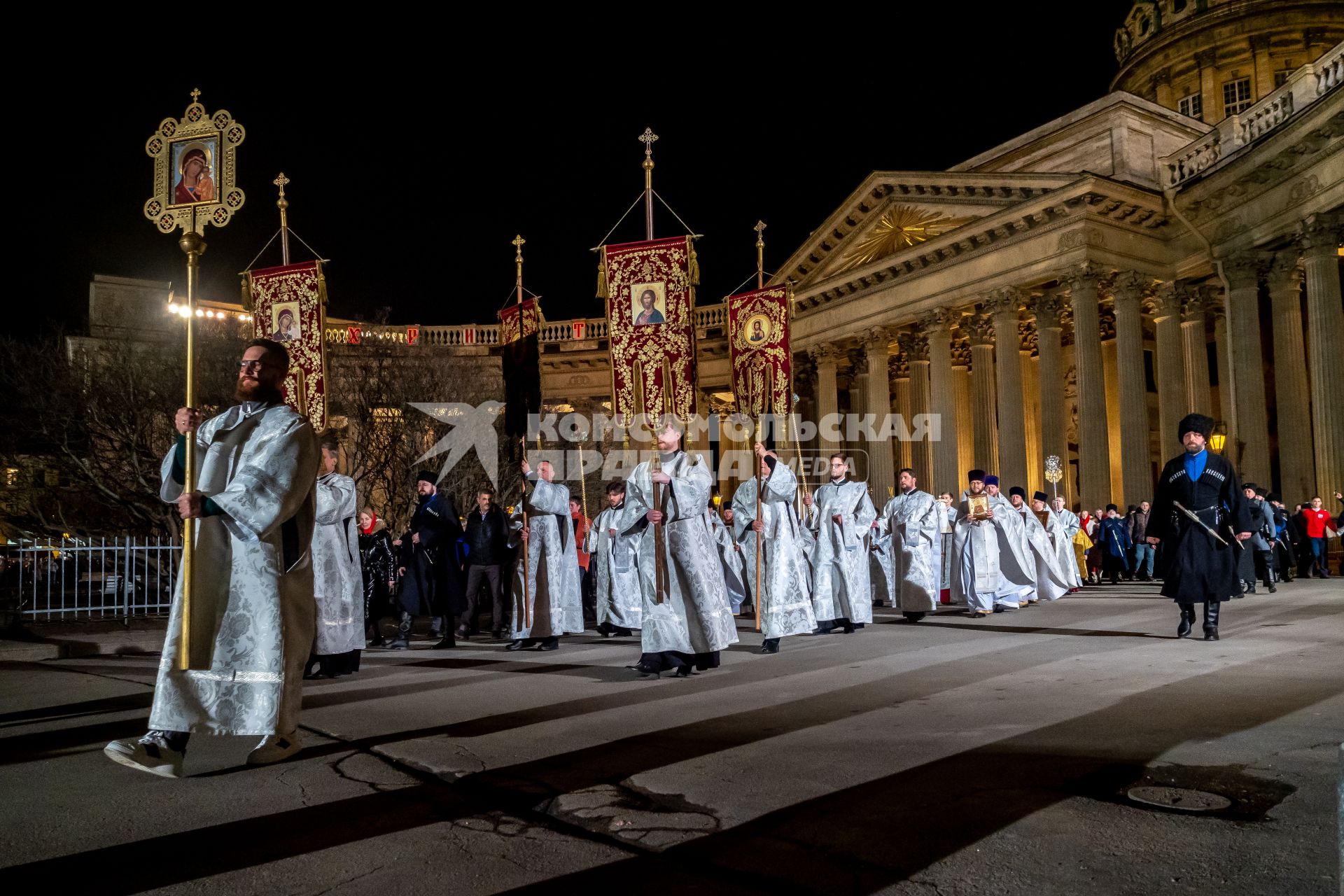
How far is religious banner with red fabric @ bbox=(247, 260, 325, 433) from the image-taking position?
1838cm

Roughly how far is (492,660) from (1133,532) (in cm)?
1895

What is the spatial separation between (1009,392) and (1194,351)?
5.53 meters

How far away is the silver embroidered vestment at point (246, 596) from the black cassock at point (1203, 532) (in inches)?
319

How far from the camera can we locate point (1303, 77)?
24.3 m

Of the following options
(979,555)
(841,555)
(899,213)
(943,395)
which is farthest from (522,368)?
(899,213)

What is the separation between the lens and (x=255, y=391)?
5391 mm

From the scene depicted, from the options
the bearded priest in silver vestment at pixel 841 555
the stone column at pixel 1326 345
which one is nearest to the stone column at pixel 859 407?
the stone column at pixel 1326 345

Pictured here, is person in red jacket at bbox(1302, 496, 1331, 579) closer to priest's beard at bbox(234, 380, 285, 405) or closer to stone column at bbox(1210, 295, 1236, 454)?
stone column at bbox(1210, 295, 1236, 454)

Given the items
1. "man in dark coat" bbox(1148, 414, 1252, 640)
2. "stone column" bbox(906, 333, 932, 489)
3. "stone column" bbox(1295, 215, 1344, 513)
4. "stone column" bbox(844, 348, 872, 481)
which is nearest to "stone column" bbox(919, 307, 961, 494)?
"stone column" bbox(906, 333, 932, 489)

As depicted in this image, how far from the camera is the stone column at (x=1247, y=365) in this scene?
84.8 ft

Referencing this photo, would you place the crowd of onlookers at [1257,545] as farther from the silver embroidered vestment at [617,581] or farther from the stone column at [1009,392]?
the silver embroidered vestment at [617,581]

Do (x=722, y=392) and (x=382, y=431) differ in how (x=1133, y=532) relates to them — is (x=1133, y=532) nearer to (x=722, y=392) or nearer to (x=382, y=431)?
(x=382, y=431)

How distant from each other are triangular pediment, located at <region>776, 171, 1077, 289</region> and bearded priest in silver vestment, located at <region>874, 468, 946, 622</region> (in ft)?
56.2

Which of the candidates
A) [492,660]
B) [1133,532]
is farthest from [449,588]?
[1133,532]
